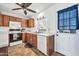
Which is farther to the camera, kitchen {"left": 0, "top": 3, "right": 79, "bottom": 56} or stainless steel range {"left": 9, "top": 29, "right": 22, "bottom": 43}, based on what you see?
stainless steel range {"left": 9, "top": 29, "right": 22, "bottom": 43}

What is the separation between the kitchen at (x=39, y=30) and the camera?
1.24 meters

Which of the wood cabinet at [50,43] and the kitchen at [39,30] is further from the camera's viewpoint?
the wood cabinet at [50,43]

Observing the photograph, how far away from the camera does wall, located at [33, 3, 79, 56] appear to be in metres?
1.25

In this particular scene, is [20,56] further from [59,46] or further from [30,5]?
[30,5]

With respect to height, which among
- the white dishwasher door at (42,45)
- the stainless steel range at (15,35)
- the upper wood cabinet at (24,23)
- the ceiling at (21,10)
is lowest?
the white dishwasher door at (42,45)

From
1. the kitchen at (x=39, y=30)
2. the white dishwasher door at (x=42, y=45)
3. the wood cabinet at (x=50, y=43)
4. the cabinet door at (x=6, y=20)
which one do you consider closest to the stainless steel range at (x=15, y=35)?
the kitchen at (x=39, y=30)

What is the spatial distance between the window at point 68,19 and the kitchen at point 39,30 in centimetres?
2

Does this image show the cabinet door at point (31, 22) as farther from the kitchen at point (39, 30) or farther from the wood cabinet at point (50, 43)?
the wood cabinet at point (50, 43)

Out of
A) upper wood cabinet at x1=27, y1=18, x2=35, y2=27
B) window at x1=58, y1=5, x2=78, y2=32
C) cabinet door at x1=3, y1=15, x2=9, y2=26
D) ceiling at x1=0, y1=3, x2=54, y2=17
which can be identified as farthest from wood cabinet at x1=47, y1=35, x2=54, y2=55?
cabinet door at x1=3, y1=15, x2=9, y2=26

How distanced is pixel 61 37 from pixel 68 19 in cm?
33

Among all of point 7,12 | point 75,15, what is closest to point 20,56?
point 7,12

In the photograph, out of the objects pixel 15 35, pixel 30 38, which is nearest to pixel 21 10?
pixel 15 35

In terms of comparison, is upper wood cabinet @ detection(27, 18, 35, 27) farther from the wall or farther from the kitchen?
the wall

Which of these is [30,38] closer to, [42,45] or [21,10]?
[42,45]
